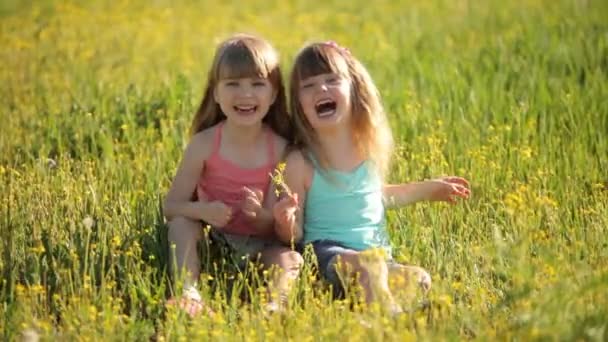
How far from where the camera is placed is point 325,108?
553 cm

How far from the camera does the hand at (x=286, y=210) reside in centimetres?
514

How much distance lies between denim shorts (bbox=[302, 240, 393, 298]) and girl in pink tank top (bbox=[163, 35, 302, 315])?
0.13 m

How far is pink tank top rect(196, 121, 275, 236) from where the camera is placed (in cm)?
557

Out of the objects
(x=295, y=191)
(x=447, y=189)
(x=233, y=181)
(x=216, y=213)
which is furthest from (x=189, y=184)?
(x=447, y=189)

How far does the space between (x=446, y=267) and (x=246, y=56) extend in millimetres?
1200

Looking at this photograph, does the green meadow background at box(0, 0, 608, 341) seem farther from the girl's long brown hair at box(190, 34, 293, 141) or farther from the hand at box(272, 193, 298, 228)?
the girl's long brown hair at box(190, 34, 293, 141)

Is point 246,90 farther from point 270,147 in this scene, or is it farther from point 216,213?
point 216,213

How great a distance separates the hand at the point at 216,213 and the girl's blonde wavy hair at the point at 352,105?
1.56 ft

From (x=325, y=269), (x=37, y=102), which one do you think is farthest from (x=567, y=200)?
(x=37, y=102)

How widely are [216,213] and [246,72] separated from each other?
624 millimetres

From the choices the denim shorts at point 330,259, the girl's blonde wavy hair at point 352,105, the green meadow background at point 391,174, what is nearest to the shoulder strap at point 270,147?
the girl's blonde wavy hair at point 352,105

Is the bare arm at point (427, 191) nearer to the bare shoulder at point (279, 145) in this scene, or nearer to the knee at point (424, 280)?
the bare shoulder at point (279, 145)

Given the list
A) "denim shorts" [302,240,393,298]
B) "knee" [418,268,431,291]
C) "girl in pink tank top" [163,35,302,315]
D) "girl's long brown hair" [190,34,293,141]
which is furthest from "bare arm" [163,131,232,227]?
"knee" [418,268,431,291]

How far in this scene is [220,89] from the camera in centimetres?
557
